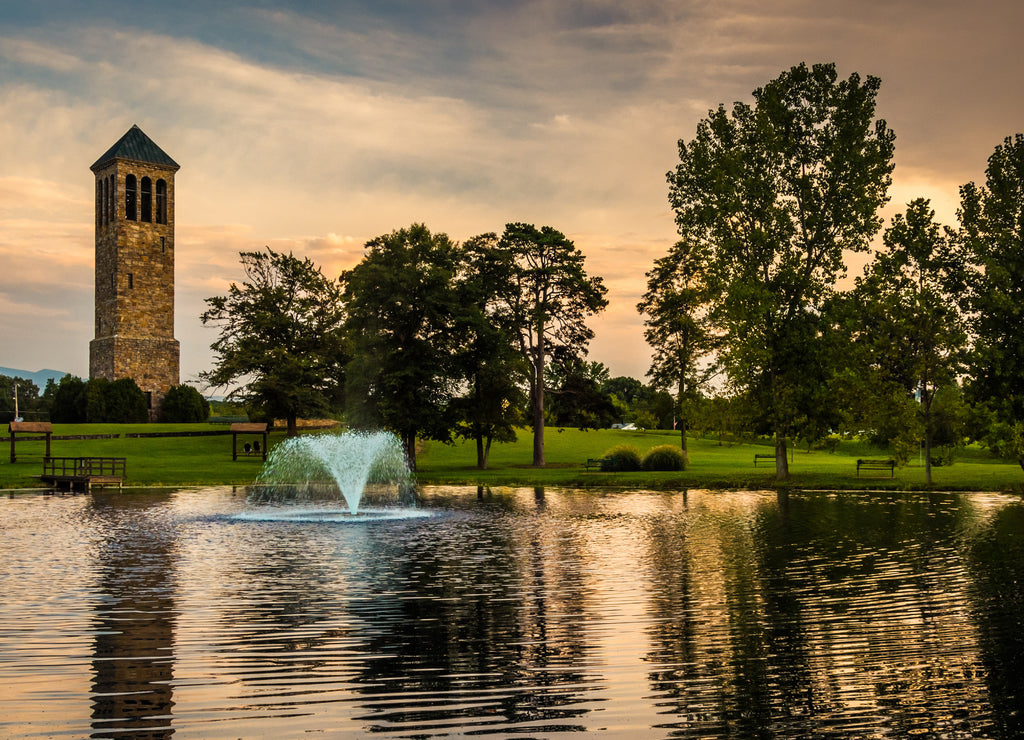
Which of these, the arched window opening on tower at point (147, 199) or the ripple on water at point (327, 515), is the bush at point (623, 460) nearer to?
the ripple on water at point (327, 515)

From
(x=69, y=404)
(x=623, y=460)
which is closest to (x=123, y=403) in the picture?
(x=69, y=404)

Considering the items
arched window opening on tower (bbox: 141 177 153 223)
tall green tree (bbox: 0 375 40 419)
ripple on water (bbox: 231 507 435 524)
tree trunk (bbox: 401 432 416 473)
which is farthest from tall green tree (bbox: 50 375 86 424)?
ripple on water (bbox: 231 507 435 524)

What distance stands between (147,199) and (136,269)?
7.96 m

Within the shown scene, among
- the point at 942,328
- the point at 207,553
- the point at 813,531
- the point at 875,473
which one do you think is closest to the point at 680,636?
the point at 207,553

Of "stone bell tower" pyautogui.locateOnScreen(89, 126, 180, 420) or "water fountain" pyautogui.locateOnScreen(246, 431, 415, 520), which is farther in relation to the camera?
"stone bell tower" pyautogui.locateOnScreen(89, 126, 180, 420)

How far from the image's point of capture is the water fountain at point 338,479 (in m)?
30.8

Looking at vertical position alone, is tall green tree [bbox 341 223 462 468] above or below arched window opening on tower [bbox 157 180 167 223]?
below

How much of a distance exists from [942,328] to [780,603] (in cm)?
3285

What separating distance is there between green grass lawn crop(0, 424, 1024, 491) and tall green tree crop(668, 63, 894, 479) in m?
4.80

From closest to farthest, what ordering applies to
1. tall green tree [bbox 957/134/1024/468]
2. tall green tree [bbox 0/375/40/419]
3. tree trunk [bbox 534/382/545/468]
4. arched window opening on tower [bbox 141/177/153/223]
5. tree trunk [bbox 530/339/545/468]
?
tall green tree [bbox 957/134/1024/468], tree trunk [bbox 534/382/545/468], tree trunk [bbox 530/339/545/468], arched window opening on tower [bbox 141/177/153/223], tall green tree [bbox 0/375/40/419]

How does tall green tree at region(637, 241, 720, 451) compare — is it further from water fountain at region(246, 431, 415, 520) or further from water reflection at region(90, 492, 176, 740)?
water reflection at region(90, 492, 176, 740)

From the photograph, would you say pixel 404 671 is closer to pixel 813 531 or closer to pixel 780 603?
pixel 780 603

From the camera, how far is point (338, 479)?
42.2m

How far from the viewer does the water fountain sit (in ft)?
101
